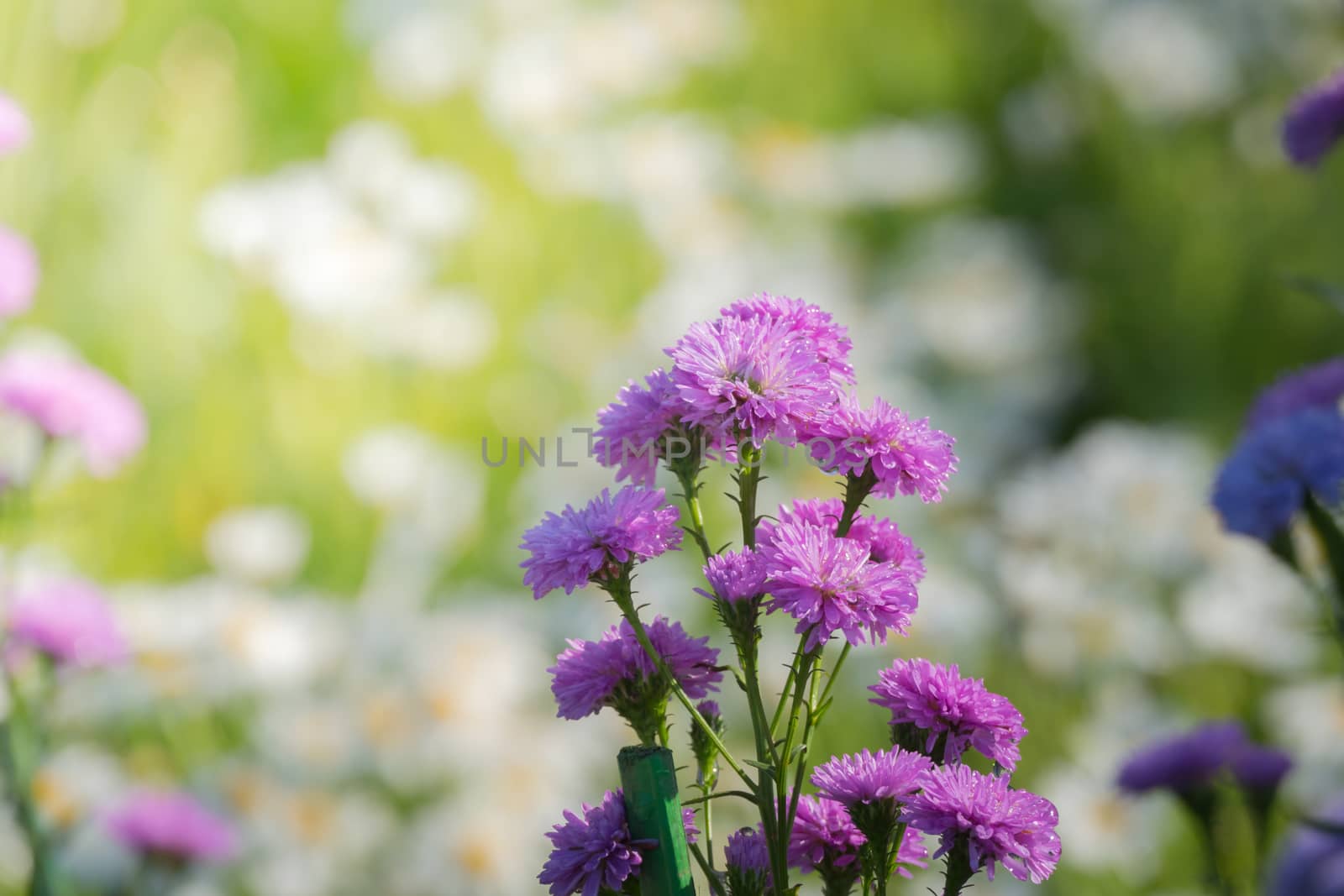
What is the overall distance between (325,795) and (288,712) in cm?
10

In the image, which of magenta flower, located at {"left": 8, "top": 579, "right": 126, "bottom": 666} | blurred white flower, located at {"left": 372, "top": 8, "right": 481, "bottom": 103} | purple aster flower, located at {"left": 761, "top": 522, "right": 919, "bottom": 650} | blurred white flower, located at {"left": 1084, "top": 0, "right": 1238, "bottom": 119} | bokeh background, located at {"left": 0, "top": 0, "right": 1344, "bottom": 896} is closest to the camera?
purple aster flower, located at {"left": 761, "top": 522, "right": 919, "bottom": 650}

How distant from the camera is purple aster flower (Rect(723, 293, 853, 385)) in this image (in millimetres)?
344

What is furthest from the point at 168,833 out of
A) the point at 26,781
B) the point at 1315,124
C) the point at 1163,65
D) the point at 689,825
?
the point at 1163,65

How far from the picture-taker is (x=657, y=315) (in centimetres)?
159

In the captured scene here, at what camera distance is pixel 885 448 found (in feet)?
1.06

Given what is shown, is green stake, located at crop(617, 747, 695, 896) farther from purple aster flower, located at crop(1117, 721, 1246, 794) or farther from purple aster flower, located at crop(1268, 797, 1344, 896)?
purple aster flower, located at crop(1268, 797, 1344, 896)

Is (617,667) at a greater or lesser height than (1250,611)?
lesser

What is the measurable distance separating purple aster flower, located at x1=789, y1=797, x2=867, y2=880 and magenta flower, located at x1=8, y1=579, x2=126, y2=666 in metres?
0.60

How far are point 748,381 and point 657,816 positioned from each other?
0.42 ft

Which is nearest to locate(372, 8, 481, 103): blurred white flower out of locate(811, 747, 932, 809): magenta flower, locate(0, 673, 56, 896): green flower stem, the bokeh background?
the bokeh background

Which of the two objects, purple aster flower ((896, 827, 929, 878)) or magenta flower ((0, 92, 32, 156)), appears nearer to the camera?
purple aster flower ((896, 827, 929, 878))

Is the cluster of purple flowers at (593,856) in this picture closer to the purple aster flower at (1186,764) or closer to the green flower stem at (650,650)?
the green flower stem at (650,650)

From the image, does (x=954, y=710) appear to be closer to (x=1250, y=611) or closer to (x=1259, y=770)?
(x=1259, y=770)

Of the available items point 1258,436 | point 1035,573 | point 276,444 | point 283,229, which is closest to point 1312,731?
point 1035,573
